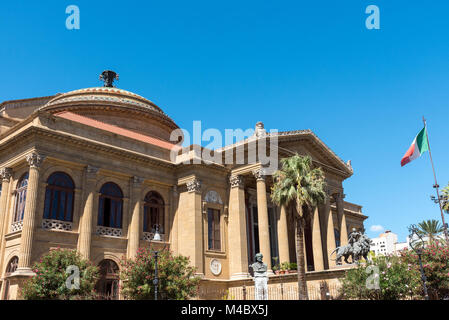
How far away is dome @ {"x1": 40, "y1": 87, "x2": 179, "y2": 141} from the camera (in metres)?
36.3

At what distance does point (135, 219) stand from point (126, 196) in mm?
1773

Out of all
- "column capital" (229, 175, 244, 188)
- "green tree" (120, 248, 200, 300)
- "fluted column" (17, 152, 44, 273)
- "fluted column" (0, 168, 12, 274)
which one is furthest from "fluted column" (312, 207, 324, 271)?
"fluted column" (0, 168, 12, 274)

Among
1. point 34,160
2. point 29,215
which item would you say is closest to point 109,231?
point 29,215

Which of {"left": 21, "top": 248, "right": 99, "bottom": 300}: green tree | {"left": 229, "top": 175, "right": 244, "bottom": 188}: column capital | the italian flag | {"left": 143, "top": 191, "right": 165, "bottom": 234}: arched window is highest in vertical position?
the italian flag

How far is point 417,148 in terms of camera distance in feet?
110

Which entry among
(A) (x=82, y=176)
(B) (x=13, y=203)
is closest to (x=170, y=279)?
(A) (x=82, y=176)

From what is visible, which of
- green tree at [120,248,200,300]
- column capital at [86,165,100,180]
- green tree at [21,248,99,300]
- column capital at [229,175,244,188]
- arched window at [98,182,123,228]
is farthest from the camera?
column capital at [229,175,244,188]

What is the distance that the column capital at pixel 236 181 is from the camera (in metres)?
33.9

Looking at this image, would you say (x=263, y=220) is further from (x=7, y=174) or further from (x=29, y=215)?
(x=7, y=174)

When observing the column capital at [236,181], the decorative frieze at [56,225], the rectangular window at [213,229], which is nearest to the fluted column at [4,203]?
the decorative frieze at [56,225]

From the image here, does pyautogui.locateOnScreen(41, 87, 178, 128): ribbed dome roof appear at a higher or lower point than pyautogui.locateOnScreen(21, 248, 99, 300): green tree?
higher

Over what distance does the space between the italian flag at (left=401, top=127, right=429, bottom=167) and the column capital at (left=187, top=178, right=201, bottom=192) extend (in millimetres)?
16145

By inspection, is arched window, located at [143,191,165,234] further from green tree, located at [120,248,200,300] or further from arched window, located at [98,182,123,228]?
green tree, located at [120,248,200,300]
